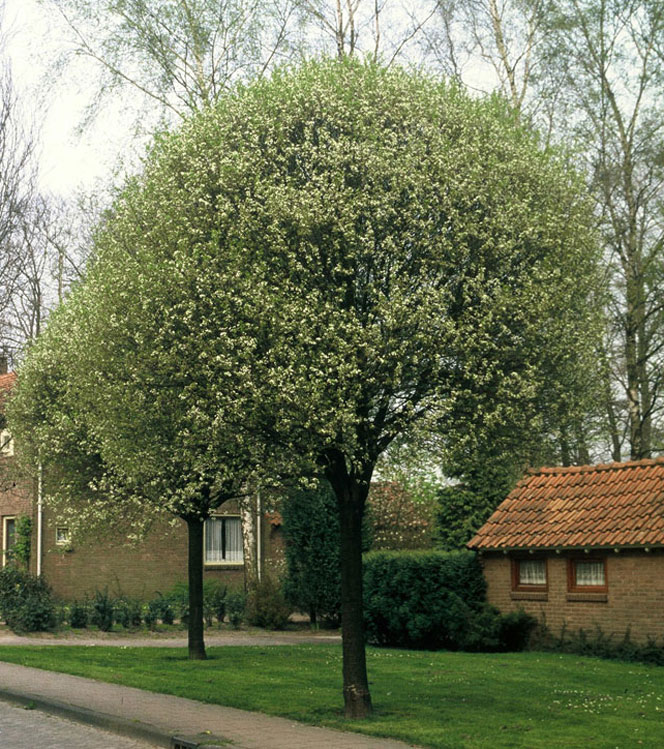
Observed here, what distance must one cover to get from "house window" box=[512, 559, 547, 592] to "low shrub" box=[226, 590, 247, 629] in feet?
26.6

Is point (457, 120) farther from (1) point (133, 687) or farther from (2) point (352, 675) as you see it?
(1) point (133, 687)

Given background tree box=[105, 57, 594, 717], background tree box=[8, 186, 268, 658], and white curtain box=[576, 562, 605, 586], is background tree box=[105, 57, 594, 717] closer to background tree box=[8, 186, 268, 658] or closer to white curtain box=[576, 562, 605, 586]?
background tree box=[8, 186, 268, 658]

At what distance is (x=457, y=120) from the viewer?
42.4 ft

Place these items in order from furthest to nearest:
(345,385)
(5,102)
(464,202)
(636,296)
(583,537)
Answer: (636,296), (5,102), (583,537), (464,202), (345,385)

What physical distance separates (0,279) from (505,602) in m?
12.3

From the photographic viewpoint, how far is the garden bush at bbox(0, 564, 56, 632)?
2442 centimetres

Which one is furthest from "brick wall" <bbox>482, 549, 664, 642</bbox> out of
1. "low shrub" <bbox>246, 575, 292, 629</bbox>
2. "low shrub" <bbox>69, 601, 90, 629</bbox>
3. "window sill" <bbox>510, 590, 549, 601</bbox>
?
"low shrub" <bbox>69, 601, 90, 629</bbox>

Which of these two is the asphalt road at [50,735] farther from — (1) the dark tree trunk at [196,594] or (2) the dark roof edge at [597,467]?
(2) the dark roof edge at [597,467]

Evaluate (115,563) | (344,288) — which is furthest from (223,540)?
(344,288)

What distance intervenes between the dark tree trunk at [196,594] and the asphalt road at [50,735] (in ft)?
20.0

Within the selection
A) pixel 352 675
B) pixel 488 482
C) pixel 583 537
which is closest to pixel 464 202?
pixel 352 675

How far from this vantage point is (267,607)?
27359 millimetres

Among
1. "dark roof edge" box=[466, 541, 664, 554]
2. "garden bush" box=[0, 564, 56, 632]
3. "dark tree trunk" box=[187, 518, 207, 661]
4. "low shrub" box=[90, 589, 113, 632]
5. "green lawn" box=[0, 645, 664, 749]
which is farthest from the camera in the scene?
"low shrub" box=[90, 589, 113, 632]

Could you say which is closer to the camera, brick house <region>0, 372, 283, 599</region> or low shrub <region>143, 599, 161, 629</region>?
low shrub <region>143, 599, 161, 629</region>
